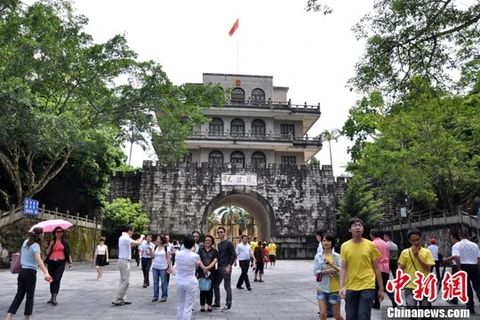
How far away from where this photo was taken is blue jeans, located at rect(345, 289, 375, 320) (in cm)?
390

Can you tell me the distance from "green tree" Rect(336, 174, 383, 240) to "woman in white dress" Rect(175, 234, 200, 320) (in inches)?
776

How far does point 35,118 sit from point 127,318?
9132mm

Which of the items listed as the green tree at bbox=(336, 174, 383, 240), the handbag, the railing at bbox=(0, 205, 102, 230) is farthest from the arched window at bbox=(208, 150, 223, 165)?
the handbag

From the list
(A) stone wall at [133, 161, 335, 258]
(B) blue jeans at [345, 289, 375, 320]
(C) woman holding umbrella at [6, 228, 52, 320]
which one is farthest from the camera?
(A) stone wall at [133, 161, 335, 258]

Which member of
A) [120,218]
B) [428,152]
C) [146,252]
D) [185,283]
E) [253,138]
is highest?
[253,138]

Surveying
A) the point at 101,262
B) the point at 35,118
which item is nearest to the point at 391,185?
the point at 101,262

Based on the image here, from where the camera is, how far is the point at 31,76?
1491cm

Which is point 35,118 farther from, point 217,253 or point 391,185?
point 391,185

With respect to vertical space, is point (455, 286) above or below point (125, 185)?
below

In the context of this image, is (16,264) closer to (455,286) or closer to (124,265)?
(124,265)

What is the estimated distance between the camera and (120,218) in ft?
72.0

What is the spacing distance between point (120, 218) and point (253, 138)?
1232 centimetres

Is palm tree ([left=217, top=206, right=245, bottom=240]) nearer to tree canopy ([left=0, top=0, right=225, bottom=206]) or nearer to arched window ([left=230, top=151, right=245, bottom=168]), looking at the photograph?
arched window ([left=230, top=151, right=245, bottom=168])

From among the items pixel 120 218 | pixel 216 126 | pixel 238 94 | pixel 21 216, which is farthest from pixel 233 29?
pixel 21 216
